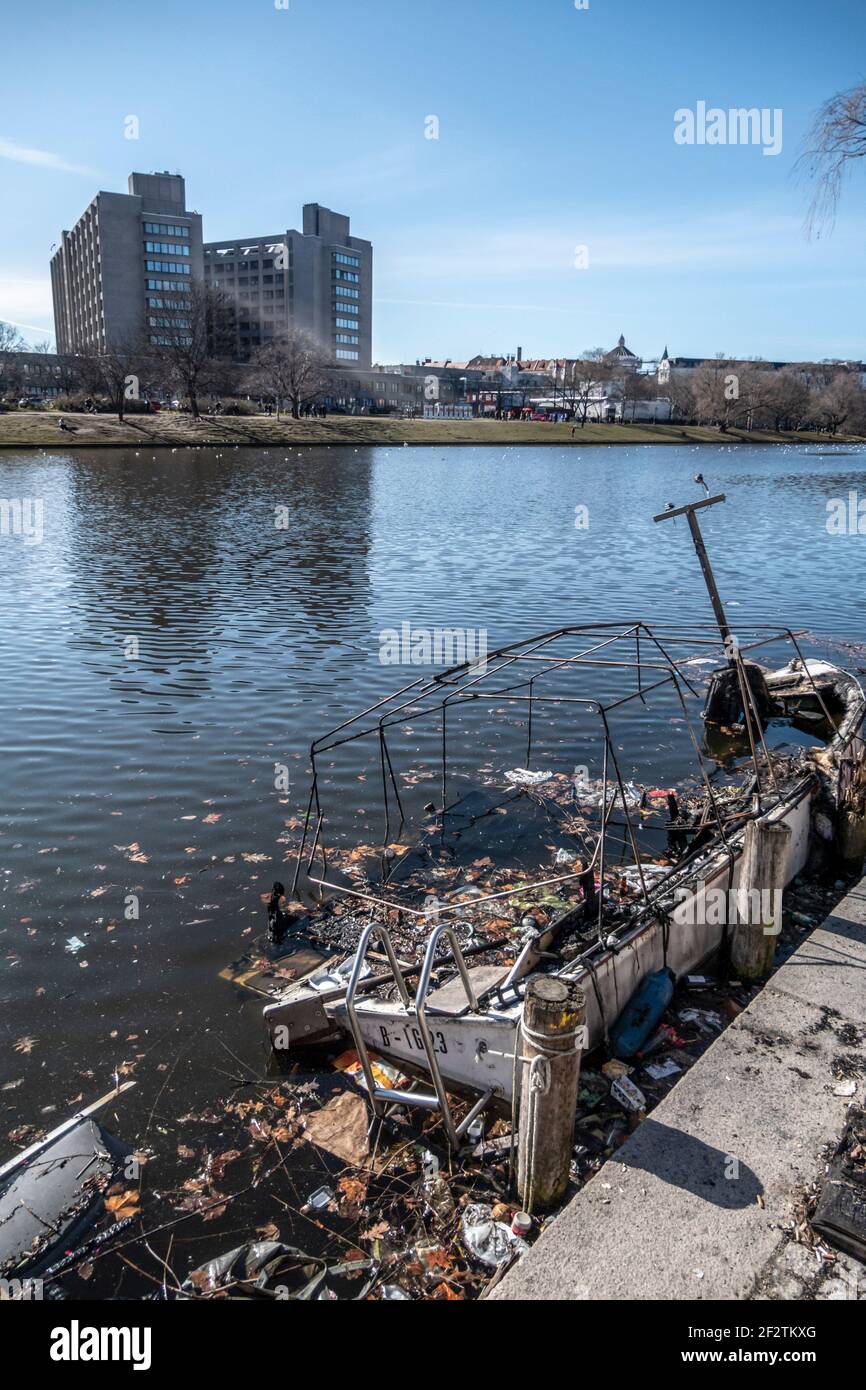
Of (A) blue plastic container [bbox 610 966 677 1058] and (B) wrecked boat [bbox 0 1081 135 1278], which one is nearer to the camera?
(B) wrecked boat [bbox 0 1081 135 1278]

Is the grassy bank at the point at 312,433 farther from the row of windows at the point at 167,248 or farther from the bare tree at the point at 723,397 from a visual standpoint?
the row of windows at the point at 167,248

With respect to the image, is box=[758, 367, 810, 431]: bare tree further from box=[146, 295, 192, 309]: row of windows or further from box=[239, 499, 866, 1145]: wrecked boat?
box=[239, 499, 866, 1145]: wrecked boat

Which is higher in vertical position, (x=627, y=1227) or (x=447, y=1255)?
(x=627, y=1227)

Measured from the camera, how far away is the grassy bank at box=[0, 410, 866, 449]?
89188mm

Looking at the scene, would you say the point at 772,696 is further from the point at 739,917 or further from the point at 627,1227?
the point at 627,1227

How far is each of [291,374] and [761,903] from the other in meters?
118

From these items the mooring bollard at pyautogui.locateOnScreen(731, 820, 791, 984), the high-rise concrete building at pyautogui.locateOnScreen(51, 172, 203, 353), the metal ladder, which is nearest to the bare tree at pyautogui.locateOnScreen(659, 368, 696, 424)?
the high-rise concrete building at pyautogui.locateOnScreen(51, 172, 203, 353)

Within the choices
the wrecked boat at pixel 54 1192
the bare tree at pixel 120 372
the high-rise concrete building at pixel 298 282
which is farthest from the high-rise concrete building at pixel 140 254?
the wrecked boat at pixel 54 1192

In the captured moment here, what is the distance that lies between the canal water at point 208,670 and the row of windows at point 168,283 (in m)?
110

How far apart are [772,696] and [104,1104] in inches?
672

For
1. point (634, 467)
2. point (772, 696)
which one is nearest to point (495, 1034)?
point (772, 696)

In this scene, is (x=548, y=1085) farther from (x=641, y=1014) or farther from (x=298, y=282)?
(x=298, y=282)

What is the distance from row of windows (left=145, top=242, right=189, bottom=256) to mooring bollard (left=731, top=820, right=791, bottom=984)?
172087 millimetres
